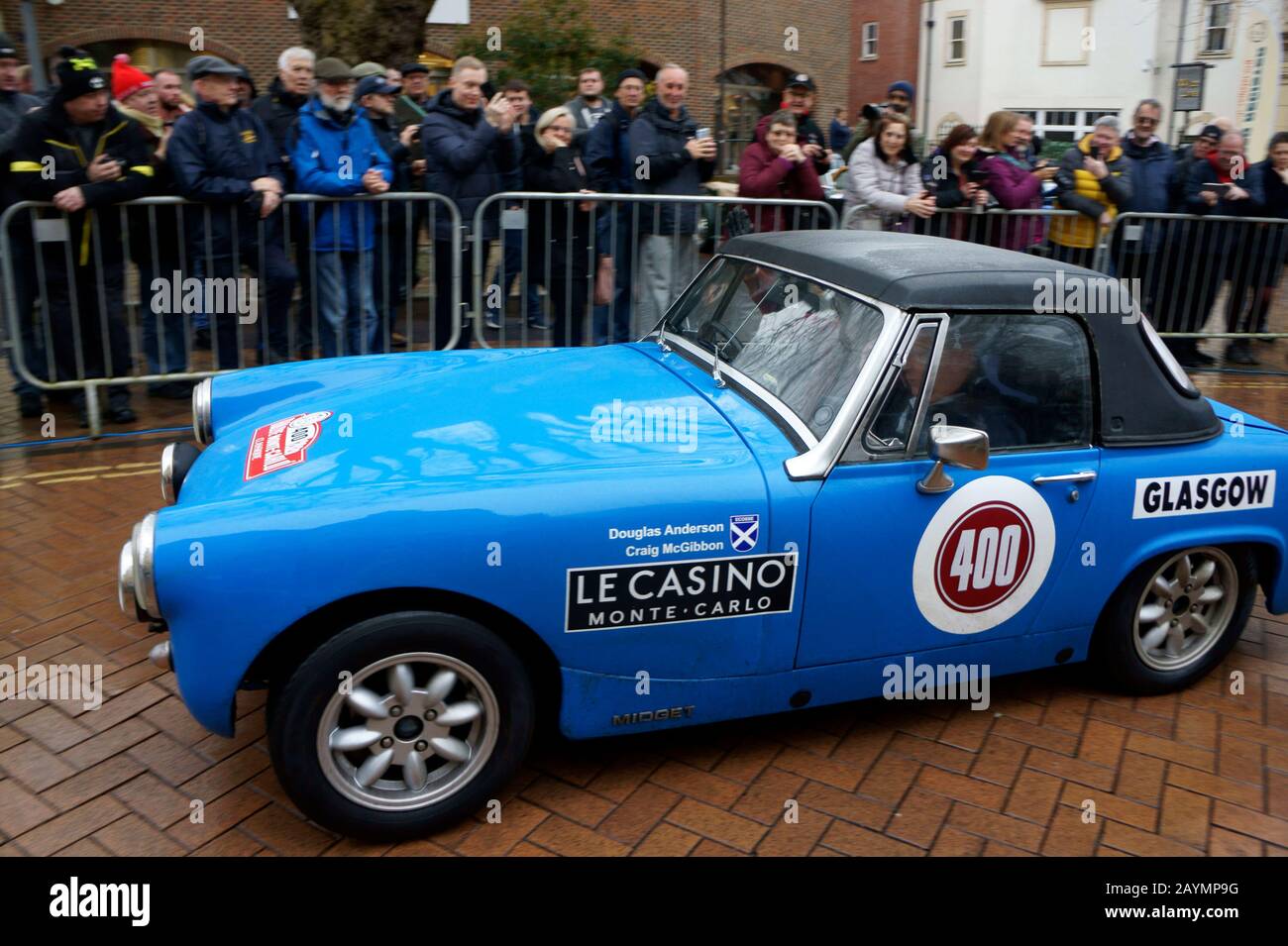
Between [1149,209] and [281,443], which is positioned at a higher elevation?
[1149,209]

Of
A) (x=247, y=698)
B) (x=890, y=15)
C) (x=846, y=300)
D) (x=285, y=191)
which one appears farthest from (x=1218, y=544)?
(x=890, y=15)

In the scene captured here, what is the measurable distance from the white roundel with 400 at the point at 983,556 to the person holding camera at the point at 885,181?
4.49 meters

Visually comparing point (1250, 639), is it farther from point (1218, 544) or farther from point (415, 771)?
point (415, 771)

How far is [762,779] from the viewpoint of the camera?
359cm

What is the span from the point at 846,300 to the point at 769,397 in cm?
43

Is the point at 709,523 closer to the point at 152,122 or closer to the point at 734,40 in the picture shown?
the point at 152,122

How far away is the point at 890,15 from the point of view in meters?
35.6

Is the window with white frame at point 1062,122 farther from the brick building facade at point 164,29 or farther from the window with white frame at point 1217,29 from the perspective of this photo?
the brick building facade at point 164,29

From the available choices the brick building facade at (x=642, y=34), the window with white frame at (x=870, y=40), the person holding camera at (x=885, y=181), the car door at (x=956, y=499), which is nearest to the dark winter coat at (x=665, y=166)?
the person holding camera at (x=885, y=181)

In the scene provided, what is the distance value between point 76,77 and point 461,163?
7.51 ft

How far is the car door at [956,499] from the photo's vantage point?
3438mm

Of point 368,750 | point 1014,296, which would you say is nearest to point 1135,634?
point 1014,296

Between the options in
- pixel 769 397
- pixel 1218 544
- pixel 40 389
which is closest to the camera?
pixel 769 397
